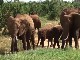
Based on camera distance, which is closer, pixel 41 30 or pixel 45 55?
pixel 45 55

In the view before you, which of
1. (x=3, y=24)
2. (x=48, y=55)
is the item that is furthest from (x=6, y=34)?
(x=48, y=55)

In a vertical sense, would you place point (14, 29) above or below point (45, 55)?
above

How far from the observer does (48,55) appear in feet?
38.2

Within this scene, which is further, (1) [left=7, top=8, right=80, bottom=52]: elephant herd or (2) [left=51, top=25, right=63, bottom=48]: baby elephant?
(2) [left=51, top=25, right=63, bottom=48]: baby elephant

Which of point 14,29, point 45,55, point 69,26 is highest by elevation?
point 14,29

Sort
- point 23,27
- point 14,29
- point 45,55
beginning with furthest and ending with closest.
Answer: point 23,27
point 14,29
point 45,55

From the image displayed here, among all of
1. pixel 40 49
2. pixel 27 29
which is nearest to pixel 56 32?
pixel 27 29

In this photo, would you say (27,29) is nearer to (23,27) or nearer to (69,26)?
(23,27)

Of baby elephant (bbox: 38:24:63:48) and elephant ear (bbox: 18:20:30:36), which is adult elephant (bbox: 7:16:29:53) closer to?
elephant ear (bbox: 18:20:30:36)

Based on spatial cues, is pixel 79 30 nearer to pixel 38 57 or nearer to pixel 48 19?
pixel 38 57

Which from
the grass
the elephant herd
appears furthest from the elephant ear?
the grass

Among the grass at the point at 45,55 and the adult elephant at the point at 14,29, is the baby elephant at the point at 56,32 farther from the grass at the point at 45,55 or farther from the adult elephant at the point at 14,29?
the grass at the point at 45,55

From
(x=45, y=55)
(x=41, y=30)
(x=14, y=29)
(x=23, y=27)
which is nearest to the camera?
(x=45, y=55)

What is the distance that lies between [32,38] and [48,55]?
153 inches
